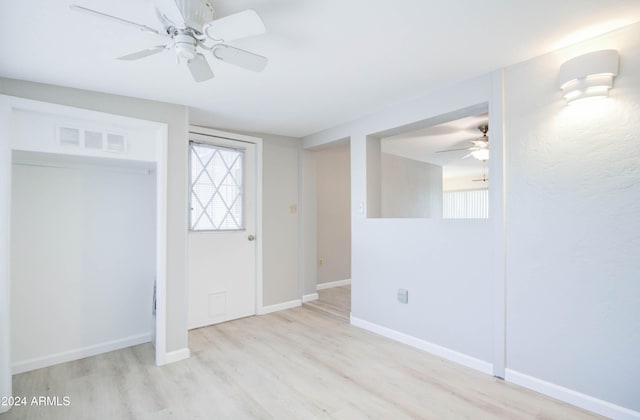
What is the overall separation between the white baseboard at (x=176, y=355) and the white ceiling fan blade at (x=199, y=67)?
7.49 ft

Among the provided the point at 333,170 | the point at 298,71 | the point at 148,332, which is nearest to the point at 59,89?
the point at 298,71

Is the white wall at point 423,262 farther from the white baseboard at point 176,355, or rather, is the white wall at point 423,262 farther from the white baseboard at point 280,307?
the white baseboard at point 176,355

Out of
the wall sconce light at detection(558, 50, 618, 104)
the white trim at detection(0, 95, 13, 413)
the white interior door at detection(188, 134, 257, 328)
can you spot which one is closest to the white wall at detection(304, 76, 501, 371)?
the wall sconce light at detection(558, 50, 618, 104)

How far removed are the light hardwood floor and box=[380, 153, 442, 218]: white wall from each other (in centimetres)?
292

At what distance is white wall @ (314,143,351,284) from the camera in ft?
17.5

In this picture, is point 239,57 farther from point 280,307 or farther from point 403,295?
point 280,307

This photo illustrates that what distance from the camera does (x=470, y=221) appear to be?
262cm

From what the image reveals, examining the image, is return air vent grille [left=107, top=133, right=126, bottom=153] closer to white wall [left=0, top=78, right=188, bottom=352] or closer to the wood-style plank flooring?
white wall [left=0, top=78, right=188, bottom=352]

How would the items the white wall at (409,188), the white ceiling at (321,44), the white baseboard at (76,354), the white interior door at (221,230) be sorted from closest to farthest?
the white ceiling at (321,44) < the white baseboard at (76,354) < the white interior door at (221,230) < the white wall at (409,188)

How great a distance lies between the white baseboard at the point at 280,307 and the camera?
162 inches

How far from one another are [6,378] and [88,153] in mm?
1633

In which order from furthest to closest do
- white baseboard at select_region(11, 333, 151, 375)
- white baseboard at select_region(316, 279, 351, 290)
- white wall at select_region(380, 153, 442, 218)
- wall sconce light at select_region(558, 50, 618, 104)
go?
white wall at select_region(380, 153, 442, 218)
white baseboard at select_region(316, 279, 351, 290)
white baseboard at select_region(11, 333, 151, 375)
wall sconce light at select_region(558, 50, 618, 104)

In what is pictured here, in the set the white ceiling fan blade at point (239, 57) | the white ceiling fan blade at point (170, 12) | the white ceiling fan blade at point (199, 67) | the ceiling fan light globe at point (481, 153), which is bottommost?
the ceiling fan light globe at point (481, 153)

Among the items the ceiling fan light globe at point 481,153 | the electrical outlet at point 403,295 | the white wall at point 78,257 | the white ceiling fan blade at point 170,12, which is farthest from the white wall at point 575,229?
the white wall at point 78,257
